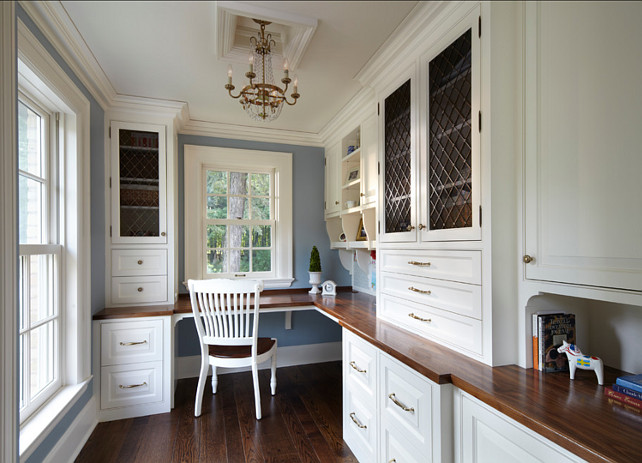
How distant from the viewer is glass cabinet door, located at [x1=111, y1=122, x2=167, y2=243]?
272cm

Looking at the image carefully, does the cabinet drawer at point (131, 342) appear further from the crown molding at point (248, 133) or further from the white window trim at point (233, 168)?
the crown molding at point (248, 133)

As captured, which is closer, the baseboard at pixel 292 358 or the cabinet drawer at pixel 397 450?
the cabinet drawer at pixel 397 450

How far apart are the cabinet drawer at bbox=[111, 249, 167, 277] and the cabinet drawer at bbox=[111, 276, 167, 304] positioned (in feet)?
0.15

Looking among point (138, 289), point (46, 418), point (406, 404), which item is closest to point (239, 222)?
point (138, 289)

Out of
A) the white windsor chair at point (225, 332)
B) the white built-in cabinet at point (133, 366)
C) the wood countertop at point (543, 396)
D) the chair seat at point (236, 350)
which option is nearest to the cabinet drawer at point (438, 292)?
the wood countertop at point (543, 396)

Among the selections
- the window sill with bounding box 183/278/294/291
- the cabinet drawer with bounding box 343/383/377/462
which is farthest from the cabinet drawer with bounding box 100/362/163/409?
the cabinet drawer with bounding box 343/383/377/462

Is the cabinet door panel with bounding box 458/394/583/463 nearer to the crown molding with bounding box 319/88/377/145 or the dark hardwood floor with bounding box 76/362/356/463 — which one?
the dark hardwood floor with bounding box 76/362/356/463

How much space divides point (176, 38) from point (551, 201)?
76.8 inches

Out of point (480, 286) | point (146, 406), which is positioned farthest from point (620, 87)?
point (146, 406)

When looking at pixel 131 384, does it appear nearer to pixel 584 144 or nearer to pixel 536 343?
pixel 536 343

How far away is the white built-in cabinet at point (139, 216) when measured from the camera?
2.71m

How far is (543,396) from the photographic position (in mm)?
1105

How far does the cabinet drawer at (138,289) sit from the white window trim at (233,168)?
0.40 m

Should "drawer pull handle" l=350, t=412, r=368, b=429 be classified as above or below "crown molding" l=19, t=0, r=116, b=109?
below
